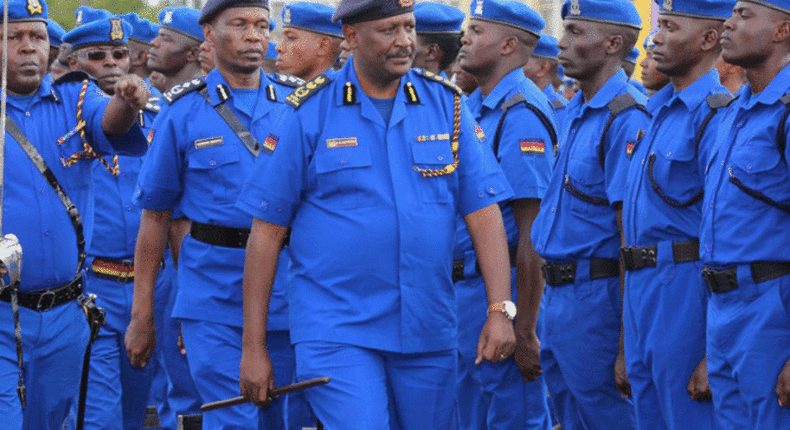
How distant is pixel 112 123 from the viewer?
722cm

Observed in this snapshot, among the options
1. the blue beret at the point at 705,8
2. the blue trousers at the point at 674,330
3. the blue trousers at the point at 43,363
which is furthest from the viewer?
the blue beret at the point at 705,8

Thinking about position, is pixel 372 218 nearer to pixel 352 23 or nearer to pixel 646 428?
pixel 352 23

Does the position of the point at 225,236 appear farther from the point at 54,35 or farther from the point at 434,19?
the point at 54,35

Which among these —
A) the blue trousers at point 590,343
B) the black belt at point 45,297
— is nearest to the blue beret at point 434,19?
the blue trousers at point 590,343

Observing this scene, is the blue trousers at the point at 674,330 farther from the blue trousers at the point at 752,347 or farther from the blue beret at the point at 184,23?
the blue beret at the point at 184,23

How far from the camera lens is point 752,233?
629 centimetres

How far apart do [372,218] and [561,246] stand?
195 centimetres

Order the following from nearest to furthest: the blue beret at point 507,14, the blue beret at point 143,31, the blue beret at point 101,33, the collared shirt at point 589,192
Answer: the collared shirt at point 589,192
the blue beret at point 507,14
the blue beret at point 101,33
the blue beret at point 143,31

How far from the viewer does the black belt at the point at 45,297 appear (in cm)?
696

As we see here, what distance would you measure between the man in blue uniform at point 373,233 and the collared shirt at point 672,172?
3.38 ft

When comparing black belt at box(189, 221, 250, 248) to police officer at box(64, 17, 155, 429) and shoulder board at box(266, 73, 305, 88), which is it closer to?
shoulder board at box(266, 73, 305, 88)

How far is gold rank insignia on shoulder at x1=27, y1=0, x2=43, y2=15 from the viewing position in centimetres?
722

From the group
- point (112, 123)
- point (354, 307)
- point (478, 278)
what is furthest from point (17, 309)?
point (478, 278)

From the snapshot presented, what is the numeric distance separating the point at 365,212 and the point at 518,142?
2.29 meters
